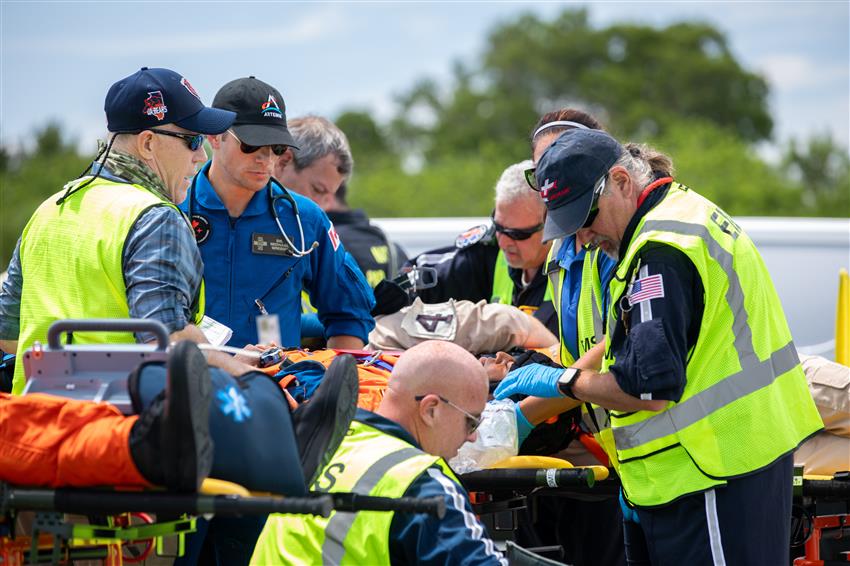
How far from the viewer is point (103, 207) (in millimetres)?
3398

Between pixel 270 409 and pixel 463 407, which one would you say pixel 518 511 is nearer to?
pixel 463 407

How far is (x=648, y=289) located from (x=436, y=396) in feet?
2.52

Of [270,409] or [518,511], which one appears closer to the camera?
[270,409]

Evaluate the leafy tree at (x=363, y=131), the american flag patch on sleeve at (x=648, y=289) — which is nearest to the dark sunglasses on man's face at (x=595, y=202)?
the american flag patch on sleeve at (x=648, y=289)

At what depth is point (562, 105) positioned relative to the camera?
42.9 metres

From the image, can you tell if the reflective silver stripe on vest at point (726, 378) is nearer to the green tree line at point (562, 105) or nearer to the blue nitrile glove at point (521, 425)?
the blue nitrile glove at point (521, 425)

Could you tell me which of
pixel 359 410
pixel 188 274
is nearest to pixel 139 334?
pixel 188 274

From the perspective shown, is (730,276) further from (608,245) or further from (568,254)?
(568,254)

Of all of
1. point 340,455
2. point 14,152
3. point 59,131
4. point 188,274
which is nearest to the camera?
point 340,455

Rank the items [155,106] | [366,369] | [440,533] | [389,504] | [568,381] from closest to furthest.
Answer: [389,504]
[440,533]
[155,106]
[568,381]
[366,369]

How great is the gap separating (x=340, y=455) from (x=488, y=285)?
2.69 metres

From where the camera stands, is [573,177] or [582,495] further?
[582,495]

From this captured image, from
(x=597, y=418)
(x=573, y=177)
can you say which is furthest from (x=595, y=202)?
(x=597, y=418)

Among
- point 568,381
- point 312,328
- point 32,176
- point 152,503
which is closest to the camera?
point 152,503
